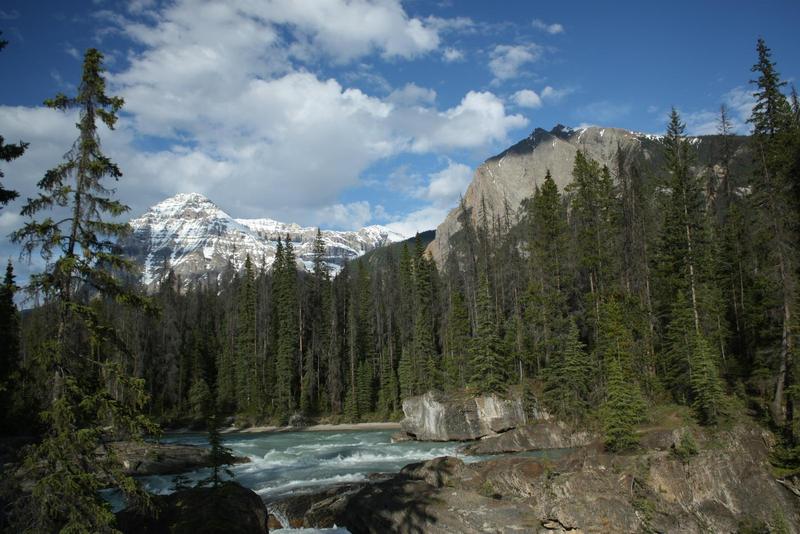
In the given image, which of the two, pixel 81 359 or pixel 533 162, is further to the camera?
pixel 533 162

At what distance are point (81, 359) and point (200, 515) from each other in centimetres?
528

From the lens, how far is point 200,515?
13734 mm

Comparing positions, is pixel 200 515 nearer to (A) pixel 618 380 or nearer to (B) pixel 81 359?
(B) pixel 81 359

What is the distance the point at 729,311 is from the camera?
38125mm

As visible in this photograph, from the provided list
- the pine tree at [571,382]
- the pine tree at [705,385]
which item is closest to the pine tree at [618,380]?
the pine tree at [571,382]

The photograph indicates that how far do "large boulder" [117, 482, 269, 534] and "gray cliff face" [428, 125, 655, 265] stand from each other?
131 meters

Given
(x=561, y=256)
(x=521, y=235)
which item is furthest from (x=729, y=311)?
(x=521, y=235)

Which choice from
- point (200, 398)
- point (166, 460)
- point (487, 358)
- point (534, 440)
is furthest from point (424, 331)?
point (166, 460)

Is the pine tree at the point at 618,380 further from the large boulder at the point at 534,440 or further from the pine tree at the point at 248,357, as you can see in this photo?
the pine tree at the point at 248,357

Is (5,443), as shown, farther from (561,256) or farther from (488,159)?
(488,159)

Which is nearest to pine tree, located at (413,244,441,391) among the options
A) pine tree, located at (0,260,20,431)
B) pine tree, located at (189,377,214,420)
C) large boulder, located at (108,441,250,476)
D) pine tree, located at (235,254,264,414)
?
pine tree, located at (235,254,264,414)

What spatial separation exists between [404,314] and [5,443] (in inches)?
1854

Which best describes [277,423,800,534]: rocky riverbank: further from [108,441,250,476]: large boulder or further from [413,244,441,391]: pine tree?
[413,244,441,391]: pine tree

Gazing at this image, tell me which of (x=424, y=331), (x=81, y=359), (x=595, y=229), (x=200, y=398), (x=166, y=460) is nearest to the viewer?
(x=81, y=359)
